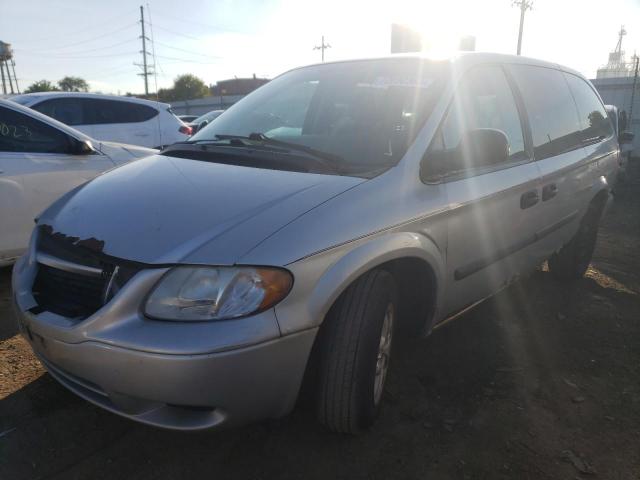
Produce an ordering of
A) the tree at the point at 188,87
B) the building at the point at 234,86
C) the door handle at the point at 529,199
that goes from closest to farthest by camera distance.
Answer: the door handle at the point at 529,199, the building at the point at 234,86, the tree at the point at 188,87

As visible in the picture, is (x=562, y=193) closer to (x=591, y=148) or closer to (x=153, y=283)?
(x=591, y=148)

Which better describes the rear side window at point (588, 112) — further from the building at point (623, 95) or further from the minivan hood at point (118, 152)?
the building at point (623, 95)

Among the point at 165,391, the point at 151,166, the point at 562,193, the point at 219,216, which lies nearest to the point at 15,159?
the point at 151,166

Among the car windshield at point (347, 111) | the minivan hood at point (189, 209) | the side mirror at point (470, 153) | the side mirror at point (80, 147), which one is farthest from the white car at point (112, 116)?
the side mirror at point (470, 153)

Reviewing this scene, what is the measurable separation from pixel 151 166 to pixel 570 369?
266cm

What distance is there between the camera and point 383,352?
7.78 ft

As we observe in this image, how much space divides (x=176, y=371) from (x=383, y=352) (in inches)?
→ 41.0

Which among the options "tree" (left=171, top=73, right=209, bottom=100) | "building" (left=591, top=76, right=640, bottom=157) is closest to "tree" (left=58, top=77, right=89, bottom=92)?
"tree" (left=171, top=73, right=209, bottom=100)

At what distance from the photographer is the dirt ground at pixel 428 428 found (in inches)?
83.1

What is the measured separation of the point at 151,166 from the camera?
2.64 m

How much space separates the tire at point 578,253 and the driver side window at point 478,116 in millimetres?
1606

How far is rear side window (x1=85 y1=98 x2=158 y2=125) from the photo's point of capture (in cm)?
764

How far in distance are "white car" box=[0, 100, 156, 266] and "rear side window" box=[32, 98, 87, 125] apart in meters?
3.26

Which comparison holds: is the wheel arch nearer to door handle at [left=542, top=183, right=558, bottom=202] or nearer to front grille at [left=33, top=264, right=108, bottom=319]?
front grille at [left=33, top=264, right=108, bottom=319]
